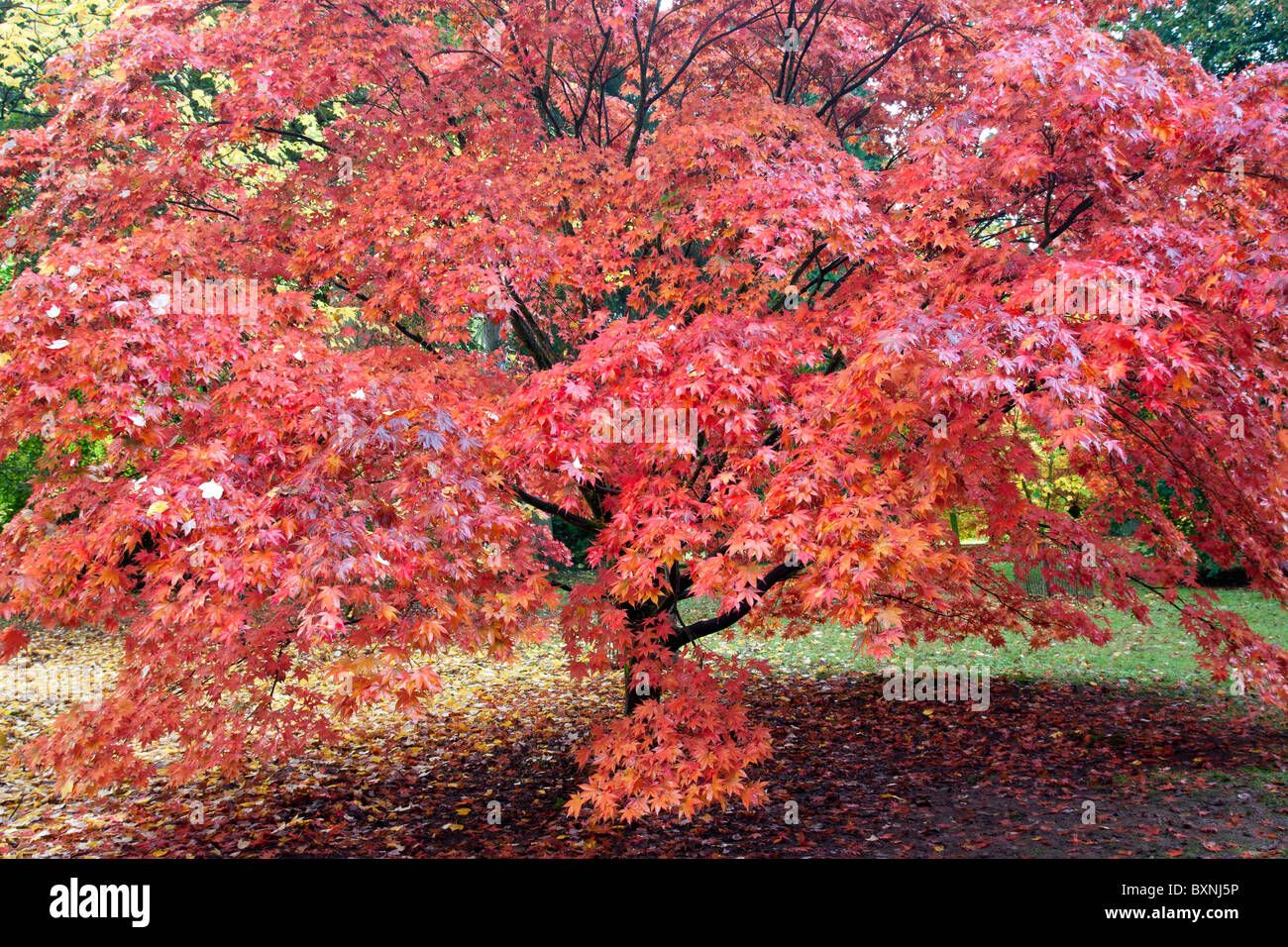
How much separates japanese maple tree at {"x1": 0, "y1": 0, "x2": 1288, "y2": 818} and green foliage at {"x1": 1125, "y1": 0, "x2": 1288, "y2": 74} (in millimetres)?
11030

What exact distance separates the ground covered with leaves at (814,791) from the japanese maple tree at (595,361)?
988 millimetres

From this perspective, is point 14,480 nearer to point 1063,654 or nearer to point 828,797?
point 828,797

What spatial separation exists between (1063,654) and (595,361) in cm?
934

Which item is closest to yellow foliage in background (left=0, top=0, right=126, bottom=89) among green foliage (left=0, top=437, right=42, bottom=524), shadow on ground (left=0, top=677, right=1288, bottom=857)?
green foliage (left=0, top=437, right=42, bottom=524)

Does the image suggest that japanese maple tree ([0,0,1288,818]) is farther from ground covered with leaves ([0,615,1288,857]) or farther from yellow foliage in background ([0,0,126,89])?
yellow foliage in background ([0,0,126,89])

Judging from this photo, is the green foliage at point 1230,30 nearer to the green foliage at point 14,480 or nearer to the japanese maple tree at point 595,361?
the japanese maple tree at point 595,361

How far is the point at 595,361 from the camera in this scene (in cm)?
432

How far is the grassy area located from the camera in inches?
389

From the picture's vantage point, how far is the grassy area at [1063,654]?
988 centimetres

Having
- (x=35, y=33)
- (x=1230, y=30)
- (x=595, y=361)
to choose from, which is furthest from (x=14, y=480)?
(x=1230, y=30)
